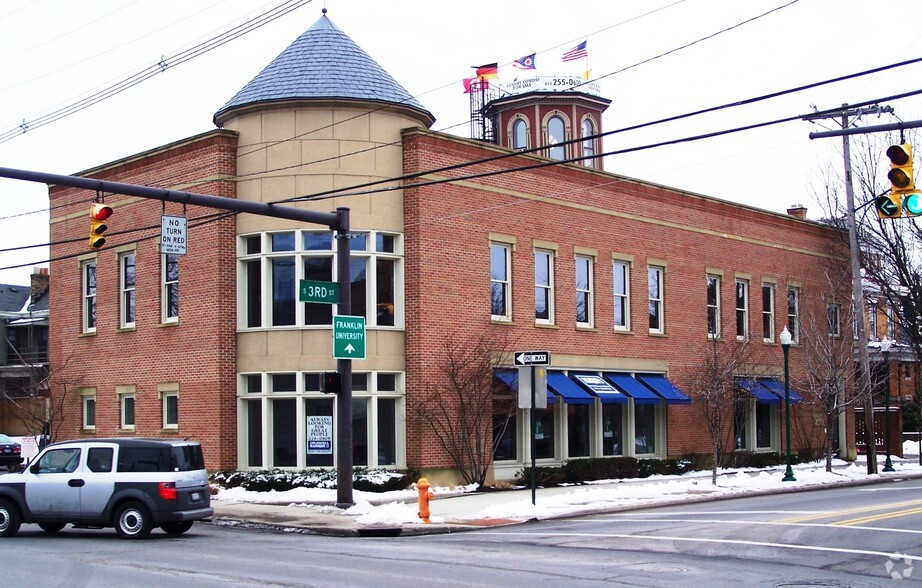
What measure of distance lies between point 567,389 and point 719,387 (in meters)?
3.95

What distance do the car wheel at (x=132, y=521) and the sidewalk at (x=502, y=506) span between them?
9.59 ft

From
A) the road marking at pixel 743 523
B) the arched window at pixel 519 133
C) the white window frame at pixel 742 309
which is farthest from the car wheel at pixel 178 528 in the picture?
the arched window at pixel 519 133

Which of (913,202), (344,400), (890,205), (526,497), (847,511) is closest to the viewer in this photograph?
(913,202)

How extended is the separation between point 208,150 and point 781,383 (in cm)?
2117

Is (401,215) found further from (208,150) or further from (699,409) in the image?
(699,409)

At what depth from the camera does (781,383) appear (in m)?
38.1

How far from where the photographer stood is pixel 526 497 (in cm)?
2516

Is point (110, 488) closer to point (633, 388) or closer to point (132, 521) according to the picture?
point (132, 521)

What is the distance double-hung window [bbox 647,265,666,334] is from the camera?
33.9 metres

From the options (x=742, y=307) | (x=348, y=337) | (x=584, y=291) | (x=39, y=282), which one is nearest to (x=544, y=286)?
(x=584, y=291)

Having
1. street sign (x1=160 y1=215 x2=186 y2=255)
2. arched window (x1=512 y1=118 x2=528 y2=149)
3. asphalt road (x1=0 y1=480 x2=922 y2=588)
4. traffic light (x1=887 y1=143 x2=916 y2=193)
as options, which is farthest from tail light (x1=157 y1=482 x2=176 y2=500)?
arched window (x1=512 y1=118 x2=528 y2=149)

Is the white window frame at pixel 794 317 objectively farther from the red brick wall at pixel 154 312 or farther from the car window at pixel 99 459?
the car window at pixel 99 459

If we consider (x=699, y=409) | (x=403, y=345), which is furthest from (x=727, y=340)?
(x=403, y=345)

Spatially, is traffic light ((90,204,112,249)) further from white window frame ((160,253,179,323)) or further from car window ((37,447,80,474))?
white window frame ((160,253,179,323))
